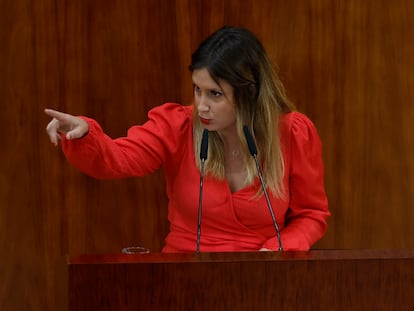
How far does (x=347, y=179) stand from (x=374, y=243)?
0.68ft

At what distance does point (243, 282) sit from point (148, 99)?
1155 millimetres

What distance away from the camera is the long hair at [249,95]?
2.06 metres

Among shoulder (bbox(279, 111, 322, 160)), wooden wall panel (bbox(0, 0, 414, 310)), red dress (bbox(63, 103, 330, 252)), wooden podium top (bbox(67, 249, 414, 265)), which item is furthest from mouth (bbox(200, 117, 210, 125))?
wooden podium top (bbox(67, 249, 414, 265))

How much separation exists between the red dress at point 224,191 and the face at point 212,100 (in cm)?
13

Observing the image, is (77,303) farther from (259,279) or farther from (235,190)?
(235,190)

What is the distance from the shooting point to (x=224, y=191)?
2145 millimetres

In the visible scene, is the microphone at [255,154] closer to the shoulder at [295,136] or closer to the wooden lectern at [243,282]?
the shoulder at [295,136]

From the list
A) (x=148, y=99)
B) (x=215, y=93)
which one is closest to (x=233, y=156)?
(x=215, y=93)

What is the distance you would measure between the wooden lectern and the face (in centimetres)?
63

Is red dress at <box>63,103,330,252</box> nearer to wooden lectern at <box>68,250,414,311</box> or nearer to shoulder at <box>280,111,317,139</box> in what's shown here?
shoulder at <box>280,111,317,139</box>

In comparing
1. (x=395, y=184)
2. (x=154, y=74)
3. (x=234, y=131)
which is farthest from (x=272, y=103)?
(x=395, y=184)

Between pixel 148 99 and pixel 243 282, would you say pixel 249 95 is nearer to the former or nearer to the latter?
pixel 148 99

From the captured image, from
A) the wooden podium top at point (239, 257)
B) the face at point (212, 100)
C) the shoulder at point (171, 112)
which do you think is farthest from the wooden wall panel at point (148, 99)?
the wooden podium top at point (239, 257)

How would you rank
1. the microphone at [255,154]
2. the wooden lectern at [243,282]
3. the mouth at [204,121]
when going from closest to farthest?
the wooden lectern at [243,282] < the microphone at [255,154] < the mouth at [204,121]
